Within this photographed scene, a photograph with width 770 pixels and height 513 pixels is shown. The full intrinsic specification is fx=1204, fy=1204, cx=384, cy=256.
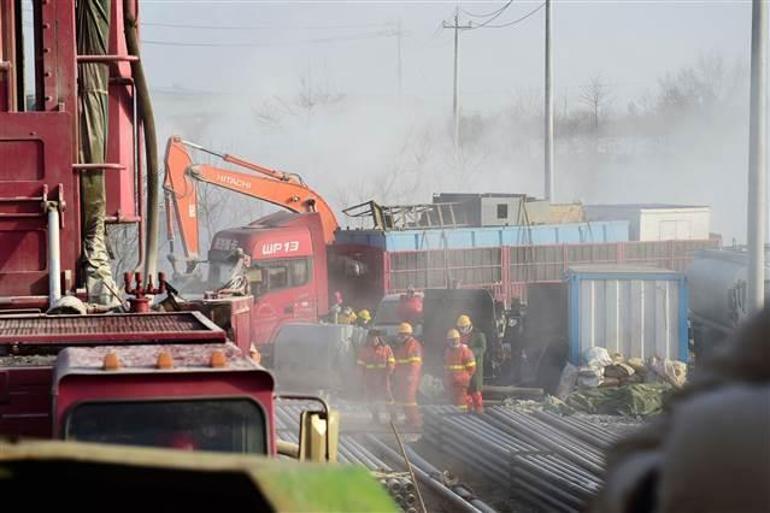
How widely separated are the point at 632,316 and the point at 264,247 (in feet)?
22.8

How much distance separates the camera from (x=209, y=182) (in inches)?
988

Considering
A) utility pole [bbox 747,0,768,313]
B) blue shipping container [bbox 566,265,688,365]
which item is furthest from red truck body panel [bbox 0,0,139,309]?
blue shipping container [bbox 566,265,688,365]

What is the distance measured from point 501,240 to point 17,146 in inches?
761

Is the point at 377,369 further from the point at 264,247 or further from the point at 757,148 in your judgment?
the point at 264,247

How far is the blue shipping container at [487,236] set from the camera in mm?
24797

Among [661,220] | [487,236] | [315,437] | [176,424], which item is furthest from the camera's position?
[661,220]

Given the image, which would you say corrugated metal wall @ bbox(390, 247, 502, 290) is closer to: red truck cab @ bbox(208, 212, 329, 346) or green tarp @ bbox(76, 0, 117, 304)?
red truck cab @ bbox(208, 212, 329, 346)

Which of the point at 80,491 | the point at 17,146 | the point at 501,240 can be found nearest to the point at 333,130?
the point at 501,240

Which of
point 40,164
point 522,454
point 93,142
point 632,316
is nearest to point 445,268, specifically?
point 632,316

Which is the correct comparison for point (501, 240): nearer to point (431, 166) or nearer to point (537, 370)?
point (537, 370)

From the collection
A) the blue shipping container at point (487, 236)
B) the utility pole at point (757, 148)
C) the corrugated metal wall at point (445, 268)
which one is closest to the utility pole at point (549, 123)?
the blue shipping container at point (487, 236)

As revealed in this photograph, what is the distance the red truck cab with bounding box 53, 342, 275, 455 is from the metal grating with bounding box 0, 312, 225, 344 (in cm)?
131

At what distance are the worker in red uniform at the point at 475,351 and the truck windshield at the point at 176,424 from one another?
12.6m

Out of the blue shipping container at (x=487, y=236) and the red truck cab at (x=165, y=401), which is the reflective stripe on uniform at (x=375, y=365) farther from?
the red truck cab at (x=165, y=401)
